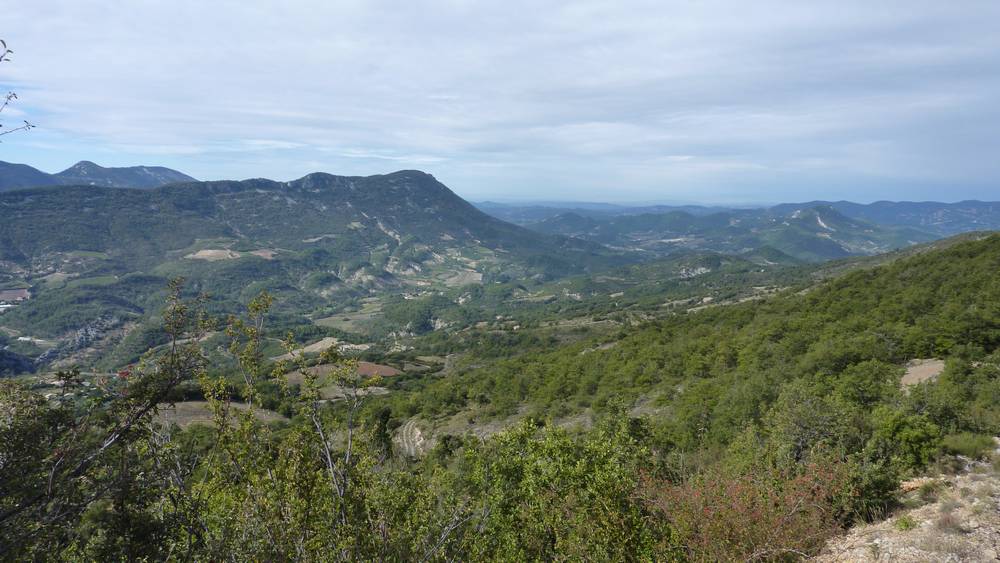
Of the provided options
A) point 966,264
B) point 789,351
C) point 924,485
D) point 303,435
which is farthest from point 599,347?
point 303,435

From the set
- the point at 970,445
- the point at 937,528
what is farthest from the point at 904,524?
the point at 970,445

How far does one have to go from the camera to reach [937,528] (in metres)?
12.2

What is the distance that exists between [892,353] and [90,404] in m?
51.0

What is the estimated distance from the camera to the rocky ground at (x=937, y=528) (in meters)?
11.3

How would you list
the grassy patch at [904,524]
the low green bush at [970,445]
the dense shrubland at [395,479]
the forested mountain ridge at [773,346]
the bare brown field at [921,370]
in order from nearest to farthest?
the dense shrubland at [395,479], the grassy patch at [904,524], the low green bush at [970,445], the bare brown field at [921,370], the forested mountain ridge at [773,346]

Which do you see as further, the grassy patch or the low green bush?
the low green bush

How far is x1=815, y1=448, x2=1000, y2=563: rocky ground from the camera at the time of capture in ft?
37.1

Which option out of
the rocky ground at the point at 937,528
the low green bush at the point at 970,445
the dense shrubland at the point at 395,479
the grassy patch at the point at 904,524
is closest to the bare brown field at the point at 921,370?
the dense shrubland at the point at 395,479

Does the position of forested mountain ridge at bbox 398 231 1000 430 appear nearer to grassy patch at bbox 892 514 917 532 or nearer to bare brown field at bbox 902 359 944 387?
bare brown field at bbox 902 359 944 387

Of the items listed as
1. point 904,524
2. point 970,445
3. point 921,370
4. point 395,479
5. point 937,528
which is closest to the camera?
point 937,528

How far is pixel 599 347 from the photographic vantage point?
93.3m

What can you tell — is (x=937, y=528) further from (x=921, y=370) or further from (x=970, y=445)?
(x=921, y=370)

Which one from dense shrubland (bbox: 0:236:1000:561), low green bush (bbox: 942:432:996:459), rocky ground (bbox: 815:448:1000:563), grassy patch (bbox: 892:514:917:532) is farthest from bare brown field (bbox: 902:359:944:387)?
grassy patch (bbox: 892:514:917:532)

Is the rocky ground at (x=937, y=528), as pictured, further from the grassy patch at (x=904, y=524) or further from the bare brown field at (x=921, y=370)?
the bare brown field at (x=921, y=370)
